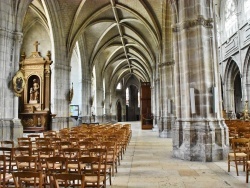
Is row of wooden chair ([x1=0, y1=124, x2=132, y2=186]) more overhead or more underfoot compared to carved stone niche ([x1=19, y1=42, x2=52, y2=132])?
more underfoot

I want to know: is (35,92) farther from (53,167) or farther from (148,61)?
(148,61)

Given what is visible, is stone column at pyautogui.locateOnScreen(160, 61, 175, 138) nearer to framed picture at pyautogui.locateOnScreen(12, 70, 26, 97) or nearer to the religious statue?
framed picture at pyautogui.locateOnScreen(12, 70, 26, 97)

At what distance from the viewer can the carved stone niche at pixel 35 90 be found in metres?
18.5

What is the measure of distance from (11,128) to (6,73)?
2518 millimetres

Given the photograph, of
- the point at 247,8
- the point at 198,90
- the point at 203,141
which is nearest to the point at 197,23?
the point at 198,90

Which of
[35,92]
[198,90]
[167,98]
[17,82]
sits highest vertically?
[35,92]

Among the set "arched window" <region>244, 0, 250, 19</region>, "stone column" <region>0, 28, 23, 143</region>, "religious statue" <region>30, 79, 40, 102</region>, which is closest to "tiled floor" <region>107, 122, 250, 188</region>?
"stone column" <region>0, 28, 23, 143</region>

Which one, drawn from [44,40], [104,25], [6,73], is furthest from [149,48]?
[6,73]

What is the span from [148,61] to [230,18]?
12484 mm

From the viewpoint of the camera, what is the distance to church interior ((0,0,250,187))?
27.9ft

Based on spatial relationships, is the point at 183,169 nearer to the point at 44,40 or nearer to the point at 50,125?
the point at 50,125

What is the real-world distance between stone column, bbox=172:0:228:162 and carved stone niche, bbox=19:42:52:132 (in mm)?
12481

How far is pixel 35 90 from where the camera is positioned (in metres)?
19.4

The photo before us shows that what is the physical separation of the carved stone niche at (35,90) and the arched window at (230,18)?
57.6 feet
